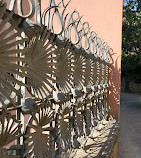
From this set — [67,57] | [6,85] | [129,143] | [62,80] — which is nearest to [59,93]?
[62,80]

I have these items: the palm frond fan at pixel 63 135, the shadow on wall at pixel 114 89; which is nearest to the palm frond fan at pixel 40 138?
the palm frond fan at pixel 63 135

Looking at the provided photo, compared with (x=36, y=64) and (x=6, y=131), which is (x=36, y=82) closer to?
(x=36, y=64)

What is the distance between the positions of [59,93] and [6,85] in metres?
0.71

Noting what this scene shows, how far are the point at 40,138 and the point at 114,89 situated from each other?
378 centimetres

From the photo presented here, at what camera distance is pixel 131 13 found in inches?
306

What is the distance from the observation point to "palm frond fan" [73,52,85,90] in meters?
2.12

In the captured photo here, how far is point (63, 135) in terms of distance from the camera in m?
1.89

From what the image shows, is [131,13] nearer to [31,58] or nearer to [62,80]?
[62,80]

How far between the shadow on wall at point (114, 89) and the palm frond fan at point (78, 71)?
2761 millimetres

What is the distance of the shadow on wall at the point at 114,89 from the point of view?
506cm

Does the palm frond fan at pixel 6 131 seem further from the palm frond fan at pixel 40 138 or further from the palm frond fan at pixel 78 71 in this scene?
the palm frond fan at pixel 78 71

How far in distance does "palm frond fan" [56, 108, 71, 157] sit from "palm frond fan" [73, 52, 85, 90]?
0.34 m

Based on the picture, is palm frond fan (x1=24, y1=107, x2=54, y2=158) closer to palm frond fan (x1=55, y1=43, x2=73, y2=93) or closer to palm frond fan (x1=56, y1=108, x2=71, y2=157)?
palm frond fan (x1=56, y1=108, x2=71, y2=157)

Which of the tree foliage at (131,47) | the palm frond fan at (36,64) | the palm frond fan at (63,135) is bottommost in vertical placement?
the palm frond fan at (63,135)
